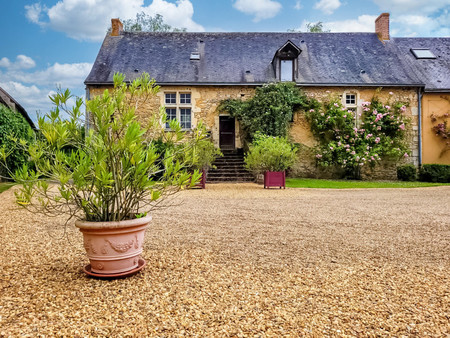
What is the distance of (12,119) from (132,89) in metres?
10.2

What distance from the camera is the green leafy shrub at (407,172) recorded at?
41.3 feet

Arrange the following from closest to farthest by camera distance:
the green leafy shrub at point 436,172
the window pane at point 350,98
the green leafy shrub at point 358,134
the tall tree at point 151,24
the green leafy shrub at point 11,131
→ the green leafy shrub at point 11,131, the green leafy shrub at point 436,172, the green leafy shrub at point 358,134, the window pane at point 350,98, the tall tree at point 151,24

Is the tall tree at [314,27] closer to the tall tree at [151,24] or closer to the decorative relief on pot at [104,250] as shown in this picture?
the tall tree at [151,24]

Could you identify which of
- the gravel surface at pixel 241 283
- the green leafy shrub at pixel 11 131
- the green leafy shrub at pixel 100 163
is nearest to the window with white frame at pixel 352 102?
the gravel surface at pixel 241 283

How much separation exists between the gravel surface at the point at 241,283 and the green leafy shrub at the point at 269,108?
8131 millimetres

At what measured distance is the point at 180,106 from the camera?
42.2 ft

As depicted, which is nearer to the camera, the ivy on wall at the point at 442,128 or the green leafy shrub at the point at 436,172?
the green leafy shrub at the point at 436,172

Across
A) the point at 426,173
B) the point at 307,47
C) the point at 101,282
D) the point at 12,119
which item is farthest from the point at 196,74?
the point at 101,282

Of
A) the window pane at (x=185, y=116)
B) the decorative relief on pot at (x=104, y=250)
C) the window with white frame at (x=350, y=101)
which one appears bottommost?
the decorative relief on pot at (x=104, y=250)

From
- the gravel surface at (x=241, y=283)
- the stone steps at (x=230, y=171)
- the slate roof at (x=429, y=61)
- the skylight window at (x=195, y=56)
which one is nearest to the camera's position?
the gravel surface at (x=241, y=283)

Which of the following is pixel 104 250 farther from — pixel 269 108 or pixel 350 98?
pixel 350 98

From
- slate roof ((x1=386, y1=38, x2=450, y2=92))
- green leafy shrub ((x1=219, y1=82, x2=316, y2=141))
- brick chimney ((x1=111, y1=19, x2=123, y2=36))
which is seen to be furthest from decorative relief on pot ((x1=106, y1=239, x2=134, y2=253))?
brick chimney ((x1=111, y1=19, x2=123, y2=36))

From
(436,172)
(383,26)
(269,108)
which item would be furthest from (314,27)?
(436,172)

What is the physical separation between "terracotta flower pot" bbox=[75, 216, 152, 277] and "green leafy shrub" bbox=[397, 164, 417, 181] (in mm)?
12708
